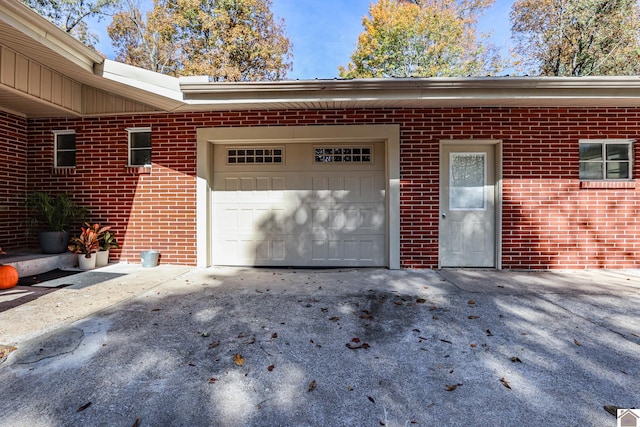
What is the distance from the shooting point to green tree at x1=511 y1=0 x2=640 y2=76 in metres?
10.3

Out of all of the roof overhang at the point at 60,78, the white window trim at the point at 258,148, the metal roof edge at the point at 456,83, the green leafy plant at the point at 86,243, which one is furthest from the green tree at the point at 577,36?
the green leafy plant at the point at 86,243

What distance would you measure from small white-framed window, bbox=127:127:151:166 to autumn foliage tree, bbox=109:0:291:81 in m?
8.48

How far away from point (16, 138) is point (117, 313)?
4618mm

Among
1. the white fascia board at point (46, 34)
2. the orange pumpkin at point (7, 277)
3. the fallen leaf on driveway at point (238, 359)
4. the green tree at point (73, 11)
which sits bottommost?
the fallen leaf on driveway at point (238, 359)

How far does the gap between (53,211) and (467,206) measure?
701cm

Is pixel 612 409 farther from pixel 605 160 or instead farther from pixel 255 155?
pixel 255 155

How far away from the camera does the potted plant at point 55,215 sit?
5070mm

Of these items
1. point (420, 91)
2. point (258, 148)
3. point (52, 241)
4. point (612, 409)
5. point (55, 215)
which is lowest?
point (612, 409)

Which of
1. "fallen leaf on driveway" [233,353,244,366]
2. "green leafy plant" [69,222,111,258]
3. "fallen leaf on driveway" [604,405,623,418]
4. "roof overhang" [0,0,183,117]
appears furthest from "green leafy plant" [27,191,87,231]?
"fallen leaf on driveway" [604,405,623,418]

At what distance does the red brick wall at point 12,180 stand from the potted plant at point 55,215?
0.21 metres

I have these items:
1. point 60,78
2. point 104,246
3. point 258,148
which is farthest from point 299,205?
point 60,78

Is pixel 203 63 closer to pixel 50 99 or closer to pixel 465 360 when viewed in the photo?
pixel 50 99

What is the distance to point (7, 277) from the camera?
390 cm

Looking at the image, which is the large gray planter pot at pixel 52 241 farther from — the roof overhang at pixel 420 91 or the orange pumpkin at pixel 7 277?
the roof overhang at pixel 420 91
